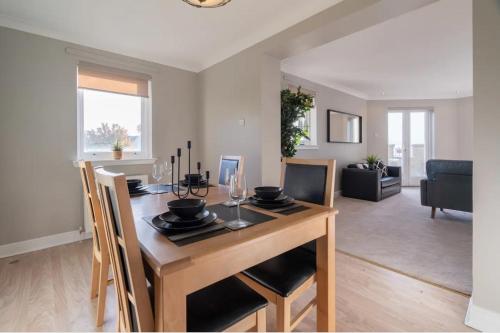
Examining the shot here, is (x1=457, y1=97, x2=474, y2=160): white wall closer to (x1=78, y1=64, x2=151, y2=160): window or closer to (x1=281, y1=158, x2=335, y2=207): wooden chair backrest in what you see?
(x1=281, y1=158, x2=335, y2=207): wooden chair backrest

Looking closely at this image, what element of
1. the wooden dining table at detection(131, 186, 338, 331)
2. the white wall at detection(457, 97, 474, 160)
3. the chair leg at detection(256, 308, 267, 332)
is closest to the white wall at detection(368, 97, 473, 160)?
the white wall at detection(457, 97, 474, 160)

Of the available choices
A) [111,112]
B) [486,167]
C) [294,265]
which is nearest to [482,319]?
[486,167]

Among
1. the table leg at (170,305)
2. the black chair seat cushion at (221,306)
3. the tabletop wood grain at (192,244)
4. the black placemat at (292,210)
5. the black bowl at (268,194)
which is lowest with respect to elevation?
the black chair seat cushion at (221,306)

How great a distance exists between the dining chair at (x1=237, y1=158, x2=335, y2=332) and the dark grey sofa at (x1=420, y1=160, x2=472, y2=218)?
2792 millimetres

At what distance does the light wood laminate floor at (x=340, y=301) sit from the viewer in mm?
1486

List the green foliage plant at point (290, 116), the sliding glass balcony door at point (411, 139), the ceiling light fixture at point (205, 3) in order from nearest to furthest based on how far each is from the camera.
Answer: the ceiling light fixture at point (205, 3) < the green foliage plant at point (290, 116) < the sliding glass balcony door at point (411, 139)

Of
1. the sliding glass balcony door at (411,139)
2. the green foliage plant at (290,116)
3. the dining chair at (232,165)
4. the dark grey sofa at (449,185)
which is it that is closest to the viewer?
the dining chair at (232,165)

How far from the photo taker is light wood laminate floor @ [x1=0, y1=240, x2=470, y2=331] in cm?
149

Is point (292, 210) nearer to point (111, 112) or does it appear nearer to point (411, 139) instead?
point (111, 112)

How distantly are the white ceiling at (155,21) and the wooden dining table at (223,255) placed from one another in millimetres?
2002

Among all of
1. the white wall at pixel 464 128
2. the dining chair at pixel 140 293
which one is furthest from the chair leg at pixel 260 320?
the white wall at pixel 464 128

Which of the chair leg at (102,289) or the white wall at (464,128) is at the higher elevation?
the white wall at (464,128)

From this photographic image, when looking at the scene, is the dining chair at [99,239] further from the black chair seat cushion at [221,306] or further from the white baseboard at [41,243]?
the white baseboard at [41,243]

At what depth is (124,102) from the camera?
10.9 ft
